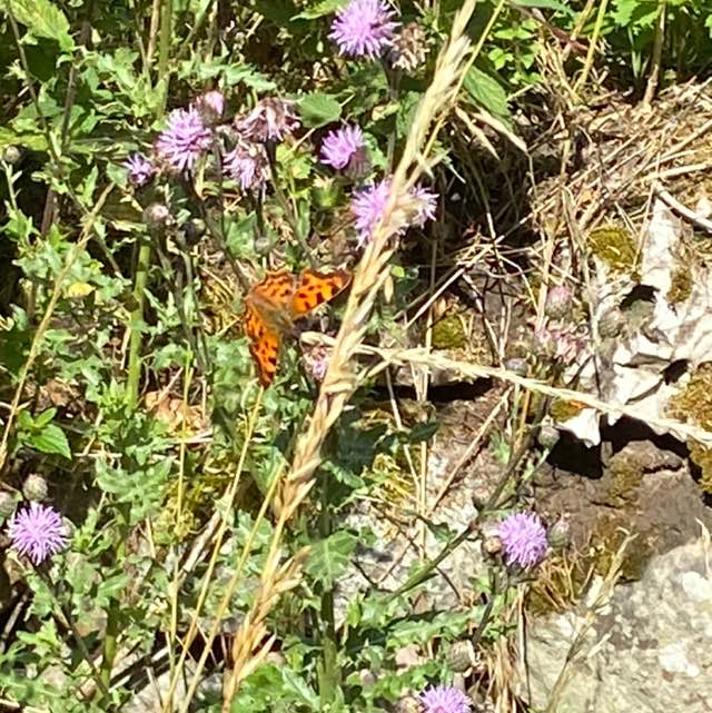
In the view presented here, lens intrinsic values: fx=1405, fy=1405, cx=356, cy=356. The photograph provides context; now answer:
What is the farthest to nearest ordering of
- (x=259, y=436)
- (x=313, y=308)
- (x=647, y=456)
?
(x=647, y=456), (x=259, y=436), (x=313, y=308)

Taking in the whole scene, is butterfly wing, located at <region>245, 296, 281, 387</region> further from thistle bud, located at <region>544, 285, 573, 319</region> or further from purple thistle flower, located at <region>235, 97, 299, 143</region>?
thistle bud, located at <region>544, 285, 573, 319</region>

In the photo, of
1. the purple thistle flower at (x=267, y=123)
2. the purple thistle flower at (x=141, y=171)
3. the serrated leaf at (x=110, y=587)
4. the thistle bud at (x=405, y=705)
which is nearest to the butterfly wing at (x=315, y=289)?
the purple thistle flower at (x=267, y=123)

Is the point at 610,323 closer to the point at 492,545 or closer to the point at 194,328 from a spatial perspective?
the point at 492,545

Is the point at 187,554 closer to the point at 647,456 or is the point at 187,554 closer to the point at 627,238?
the point at 647,456

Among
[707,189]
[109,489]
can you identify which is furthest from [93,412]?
[707,189]

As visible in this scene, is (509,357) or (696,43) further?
(696,43)
